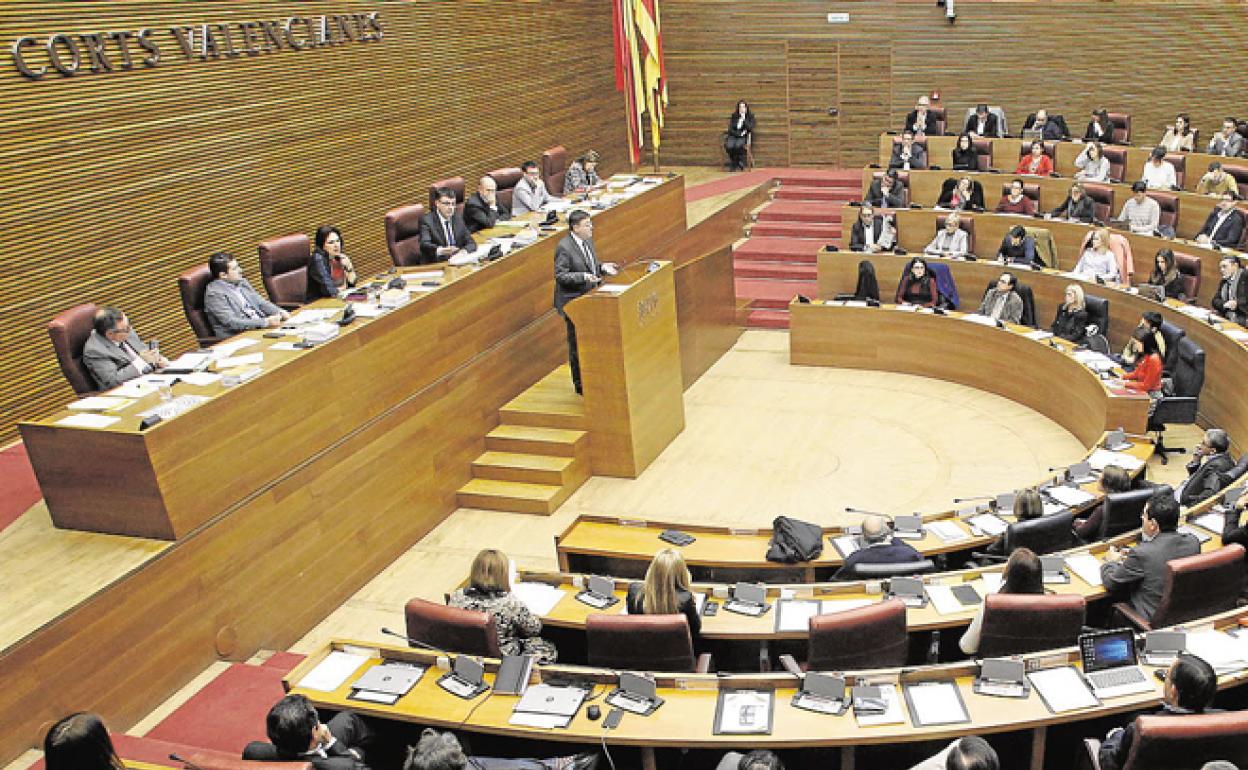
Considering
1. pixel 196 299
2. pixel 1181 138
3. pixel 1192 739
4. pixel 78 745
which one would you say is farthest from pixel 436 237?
pixel 1181 138

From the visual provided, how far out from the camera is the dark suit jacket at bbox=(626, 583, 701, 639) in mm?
4379

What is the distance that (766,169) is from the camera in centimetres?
1544

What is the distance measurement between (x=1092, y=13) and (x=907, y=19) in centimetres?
226

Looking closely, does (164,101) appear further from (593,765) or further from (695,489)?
(593,765)

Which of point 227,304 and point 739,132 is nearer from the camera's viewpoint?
point 227,304

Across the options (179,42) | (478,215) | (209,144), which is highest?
(179,42)

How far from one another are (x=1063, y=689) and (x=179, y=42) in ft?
23.5

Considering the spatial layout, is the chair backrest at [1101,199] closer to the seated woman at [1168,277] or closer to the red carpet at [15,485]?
the seated woman at [1168,277]

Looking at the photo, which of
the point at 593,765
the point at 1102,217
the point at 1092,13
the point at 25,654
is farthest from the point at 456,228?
the point at 1092,13

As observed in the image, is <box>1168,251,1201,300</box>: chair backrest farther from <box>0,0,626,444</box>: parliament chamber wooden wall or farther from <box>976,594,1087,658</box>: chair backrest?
<box>0,0,626,444</box>: parliament chamber wooden wall

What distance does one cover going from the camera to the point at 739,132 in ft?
49.6

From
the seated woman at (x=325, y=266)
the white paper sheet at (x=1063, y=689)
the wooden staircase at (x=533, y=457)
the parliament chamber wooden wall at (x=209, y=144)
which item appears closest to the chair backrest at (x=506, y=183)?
the parliament chamber wooden wall at (x=209, y=144)

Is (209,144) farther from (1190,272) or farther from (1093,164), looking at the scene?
(1093,164)

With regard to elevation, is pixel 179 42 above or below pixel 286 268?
above
